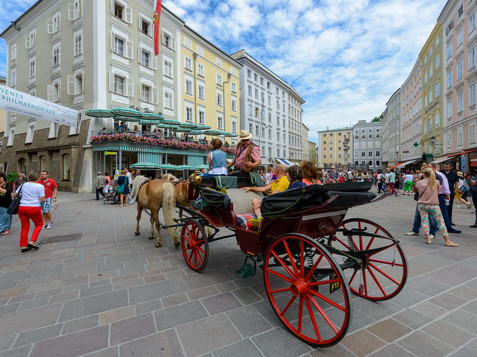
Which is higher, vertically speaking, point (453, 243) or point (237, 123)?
point (237, 123)

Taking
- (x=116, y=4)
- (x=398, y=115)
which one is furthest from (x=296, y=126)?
(x=116, y=4)

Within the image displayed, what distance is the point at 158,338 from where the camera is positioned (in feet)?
7.47

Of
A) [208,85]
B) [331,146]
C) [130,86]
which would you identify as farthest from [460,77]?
[331,146]

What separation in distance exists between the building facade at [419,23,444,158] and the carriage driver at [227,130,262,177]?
27.5 meters

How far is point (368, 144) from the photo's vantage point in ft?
301

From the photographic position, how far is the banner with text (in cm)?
974

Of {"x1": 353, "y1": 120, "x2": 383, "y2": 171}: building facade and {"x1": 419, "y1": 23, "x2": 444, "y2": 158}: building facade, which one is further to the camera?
{"x1": 353, "y1": 120, "x2": 383, "y2": 171}: building facade

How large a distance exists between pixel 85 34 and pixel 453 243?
83.2ft

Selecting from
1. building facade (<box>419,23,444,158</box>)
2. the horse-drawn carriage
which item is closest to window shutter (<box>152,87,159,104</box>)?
the horse-drawn carriage

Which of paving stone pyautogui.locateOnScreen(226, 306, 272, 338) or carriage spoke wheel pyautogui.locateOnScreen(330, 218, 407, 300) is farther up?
carriage spoke wheel pyautogui.locateOnScreen(330, 218, 407, 300)

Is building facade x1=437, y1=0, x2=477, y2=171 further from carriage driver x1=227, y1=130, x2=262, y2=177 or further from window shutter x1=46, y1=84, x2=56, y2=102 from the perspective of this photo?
window shutter x1=46, y1=84, x2=56, y2=102

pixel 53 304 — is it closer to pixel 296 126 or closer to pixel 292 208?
pixel 292 208

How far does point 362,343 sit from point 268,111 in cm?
4398

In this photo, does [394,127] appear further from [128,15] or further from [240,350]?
[240,350]
